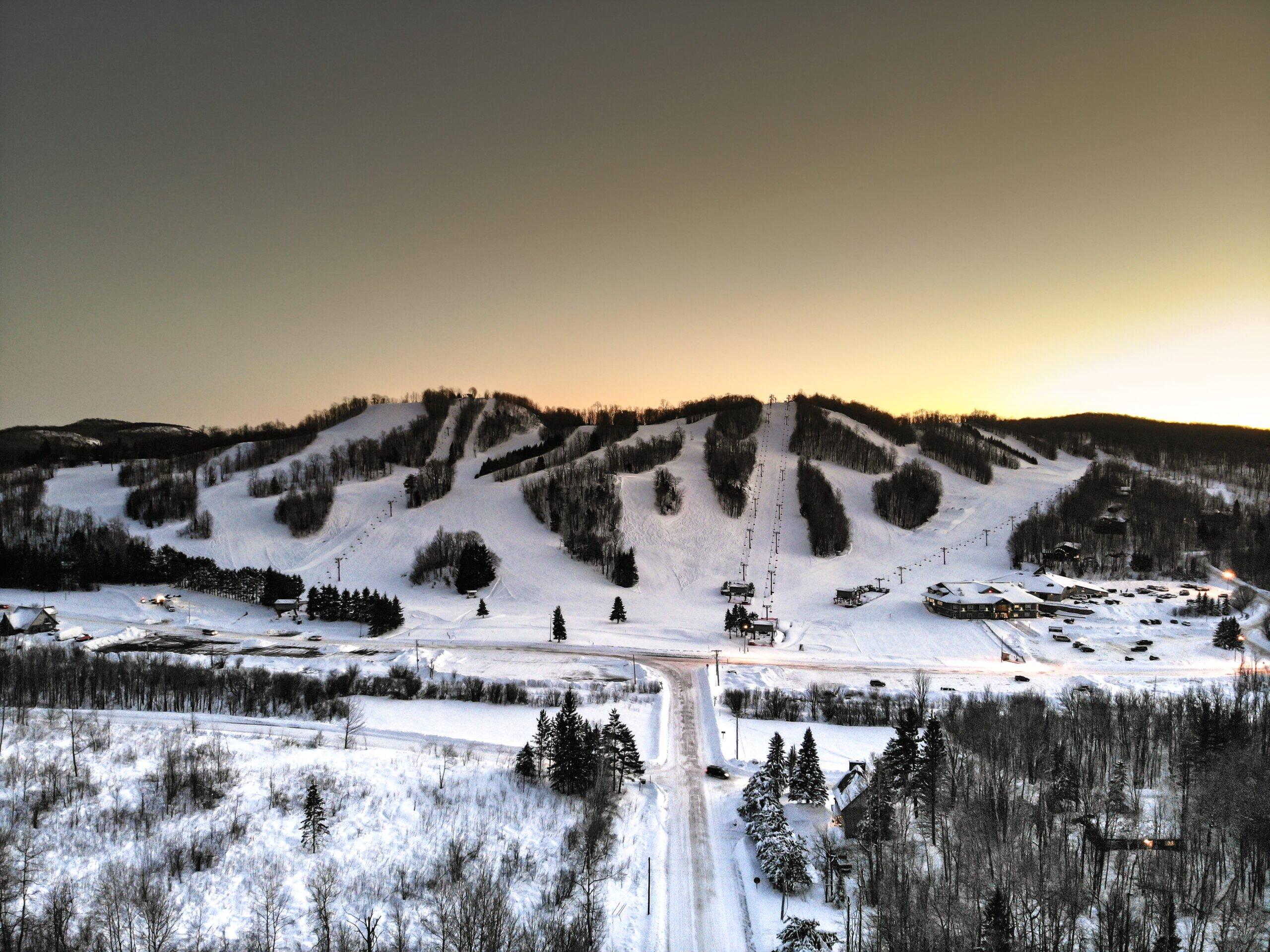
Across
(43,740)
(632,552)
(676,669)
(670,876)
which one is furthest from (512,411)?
(670,876)

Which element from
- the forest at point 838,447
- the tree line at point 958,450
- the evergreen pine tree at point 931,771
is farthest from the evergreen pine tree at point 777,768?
the tree line at point 958,450

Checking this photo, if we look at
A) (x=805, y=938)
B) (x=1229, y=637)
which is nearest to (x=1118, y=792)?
(x=805, y=938)

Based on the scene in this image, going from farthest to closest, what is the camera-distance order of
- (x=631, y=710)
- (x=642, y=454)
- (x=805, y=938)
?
(x=642, y=454) < (x=631, y=710) < (x=805, y=938)

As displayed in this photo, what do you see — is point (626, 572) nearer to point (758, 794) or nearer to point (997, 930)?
point (758, 794)

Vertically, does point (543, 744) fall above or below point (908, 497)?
below

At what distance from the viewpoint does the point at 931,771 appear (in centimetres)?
2870

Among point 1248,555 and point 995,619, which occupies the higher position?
point 1248,555

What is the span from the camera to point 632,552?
81875mm

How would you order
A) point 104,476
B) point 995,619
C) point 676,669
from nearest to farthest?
point 676,669, point 995,619, point 104,476

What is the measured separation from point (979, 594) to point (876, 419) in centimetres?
7762

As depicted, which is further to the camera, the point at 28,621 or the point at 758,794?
the point at 28,621

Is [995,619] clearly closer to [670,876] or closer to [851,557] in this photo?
[851,557]

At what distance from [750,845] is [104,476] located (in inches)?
4766

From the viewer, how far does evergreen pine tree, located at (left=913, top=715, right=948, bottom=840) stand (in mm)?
28219
